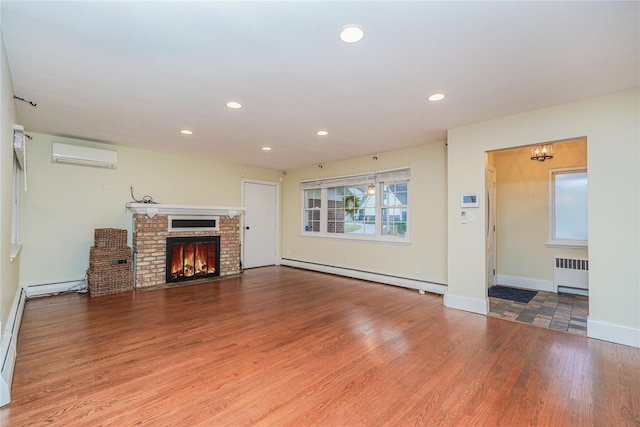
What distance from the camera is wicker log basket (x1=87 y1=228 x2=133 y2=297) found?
4.50m

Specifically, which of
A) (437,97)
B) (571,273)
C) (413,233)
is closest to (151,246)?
(413,233)

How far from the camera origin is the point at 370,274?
18.8ft

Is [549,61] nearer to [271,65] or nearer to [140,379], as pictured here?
[271,65]

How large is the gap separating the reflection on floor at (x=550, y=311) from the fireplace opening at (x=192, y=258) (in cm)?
480

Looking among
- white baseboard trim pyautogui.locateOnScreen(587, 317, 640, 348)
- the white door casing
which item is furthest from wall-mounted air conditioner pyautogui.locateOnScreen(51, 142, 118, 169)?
white baseboard trim pyautogui.locateOnScreen(587, 317, 640, 348)

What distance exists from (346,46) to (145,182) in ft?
15.8

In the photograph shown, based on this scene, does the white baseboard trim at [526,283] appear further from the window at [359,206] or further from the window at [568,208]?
the window at [359,206]

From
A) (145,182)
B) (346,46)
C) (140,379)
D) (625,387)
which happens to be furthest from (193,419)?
(145,182)

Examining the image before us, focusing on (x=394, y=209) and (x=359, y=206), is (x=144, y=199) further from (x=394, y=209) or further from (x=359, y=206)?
(x=394, y=209)

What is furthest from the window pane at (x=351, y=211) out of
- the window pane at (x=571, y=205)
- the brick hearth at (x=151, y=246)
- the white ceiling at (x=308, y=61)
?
the window pane at (x=571, y=205)

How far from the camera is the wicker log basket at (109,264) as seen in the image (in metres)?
4.50

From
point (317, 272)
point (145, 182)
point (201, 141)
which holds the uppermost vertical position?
point (201, 141)

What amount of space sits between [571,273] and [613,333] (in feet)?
6.85

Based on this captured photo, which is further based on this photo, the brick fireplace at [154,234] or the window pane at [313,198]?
the window pane at [313,198]
